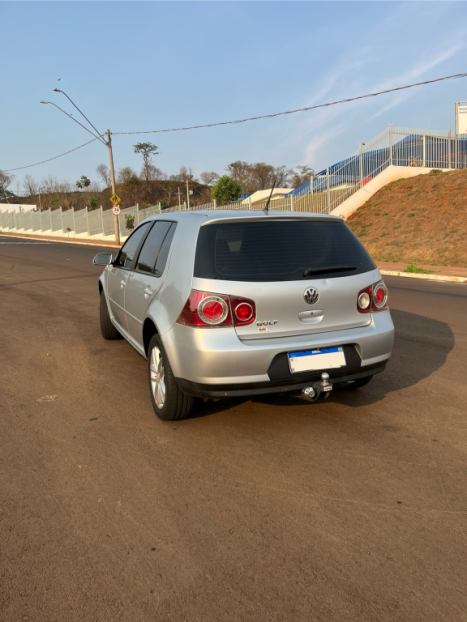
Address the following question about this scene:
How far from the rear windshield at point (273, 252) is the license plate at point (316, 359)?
0.53m

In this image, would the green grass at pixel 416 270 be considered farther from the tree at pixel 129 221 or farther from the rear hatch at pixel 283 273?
the tree at pixel 129 221

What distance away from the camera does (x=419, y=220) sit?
68.5ft

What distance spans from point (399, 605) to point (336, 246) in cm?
252

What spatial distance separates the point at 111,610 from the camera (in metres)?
2.15

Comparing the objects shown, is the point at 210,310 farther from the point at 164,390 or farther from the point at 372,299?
the point at 372,299

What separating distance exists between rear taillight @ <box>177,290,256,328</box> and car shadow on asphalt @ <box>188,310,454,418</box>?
98 cm

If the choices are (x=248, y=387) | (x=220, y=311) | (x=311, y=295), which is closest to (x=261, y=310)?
(x=220, y=311)

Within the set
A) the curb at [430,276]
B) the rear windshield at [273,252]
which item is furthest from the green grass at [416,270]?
the rear windshield at [273,252]

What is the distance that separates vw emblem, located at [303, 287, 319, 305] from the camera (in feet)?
12.0

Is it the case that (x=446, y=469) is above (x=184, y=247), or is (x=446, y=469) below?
below

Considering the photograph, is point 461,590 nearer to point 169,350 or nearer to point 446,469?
point 446,469

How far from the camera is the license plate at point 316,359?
142 inches

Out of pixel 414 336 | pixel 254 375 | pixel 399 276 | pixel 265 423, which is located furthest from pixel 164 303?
pixel 399 276

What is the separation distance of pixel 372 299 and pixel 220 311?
1265mm
